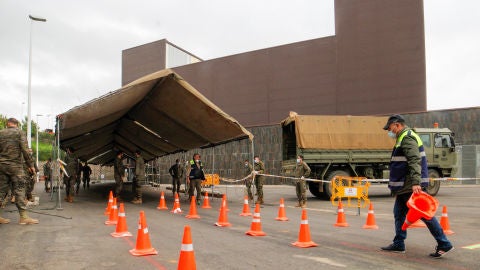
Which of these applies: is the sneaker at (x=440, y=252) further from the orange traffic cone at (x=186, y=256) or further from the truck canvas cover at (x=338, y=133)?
the truck canvas cover at (x=338, y=133)

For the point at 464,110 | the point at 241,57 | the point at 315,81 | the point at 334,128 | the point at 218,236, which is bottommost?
the point at 218,236

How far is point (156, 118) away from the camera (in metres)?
16.9

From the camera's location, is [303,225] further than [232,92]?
No

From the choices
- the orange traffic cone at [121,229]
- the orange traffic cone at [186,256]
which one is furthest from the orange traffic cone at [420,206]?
the orange traffic cone at [121,229]

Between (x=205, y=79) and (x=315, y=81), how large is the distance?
44.0 feet

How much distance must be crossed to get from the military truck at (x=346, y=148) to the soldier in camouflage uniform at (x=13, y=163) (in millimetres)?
10385

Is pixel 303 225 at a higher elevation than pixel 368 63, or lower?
lower

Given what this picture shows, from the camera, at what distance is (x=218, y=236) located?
791 cm

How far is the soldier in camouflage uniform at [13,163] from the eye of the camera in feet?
28.4

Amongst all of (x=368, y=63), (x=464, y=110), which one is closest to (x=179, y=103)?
(x=464, y=110)

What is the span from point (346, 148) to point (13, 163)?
40.6 feet

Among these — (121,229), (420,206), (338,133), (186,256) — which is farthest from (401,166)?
(338,133)

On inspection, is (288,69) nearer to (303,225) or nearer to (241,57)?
(241,57)

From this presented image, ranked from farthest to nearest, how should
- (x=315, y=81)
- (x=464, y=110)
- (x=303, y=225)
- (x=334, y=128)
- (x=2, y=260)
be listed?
(x=315, y=81), (x=464, y=110), (x=334, y=128), (x=303, y=225), (x=2, y=260)
